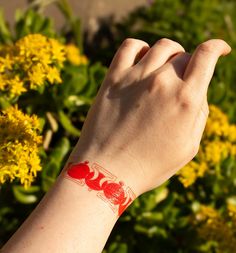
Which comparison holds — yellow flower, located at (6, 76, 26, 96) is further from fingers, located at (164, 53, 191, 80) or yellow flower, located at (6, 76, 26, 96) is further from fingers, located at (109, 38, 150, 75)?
fingers, located at (164, 53, 191, 80)

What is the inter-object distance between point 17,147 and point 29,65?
1.13 feet

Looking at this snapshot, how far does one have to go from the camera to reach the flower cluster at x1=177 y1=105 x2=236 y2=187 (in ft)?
5.11

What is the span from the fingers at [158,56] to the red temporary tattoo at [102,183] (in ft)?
0.68

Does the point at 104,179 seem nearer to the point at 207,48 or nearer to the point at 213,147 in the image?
the point at 207,48

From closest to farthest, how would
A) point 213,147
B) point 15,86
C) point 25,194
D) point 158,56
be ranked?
point 158,56, point 15,86, point 25,194, point 213,147

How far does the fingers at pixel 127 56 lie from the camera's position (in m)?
1.03

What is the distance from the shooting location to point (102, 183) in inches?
37.6

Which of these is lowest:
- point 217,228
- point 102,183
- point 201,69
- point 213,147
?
point 217,228

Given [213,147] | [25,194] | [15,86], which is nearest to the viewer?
[15,86]

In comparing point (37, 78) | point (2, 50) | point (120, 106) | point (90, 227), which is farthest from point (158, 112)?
point (2, 50)

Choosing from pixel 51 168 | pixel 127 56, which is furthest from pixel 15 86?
pixel 127 56

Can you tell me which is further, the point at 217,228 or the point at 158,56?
the point at 217,228

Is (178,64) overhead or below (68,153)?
overhead

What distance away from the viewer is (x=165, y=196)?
1.64 m
